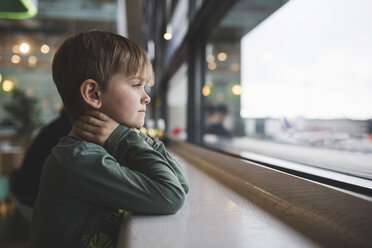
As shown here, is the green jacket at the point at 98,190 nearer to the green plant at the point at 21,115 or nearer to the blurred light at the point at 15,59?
the green plant at the point at 21,115

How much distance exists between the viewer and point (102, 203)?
73cm

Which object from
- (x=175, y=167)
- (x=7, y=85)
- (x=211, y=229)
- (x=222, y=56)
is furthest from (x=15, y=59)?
(x=211, y=229)

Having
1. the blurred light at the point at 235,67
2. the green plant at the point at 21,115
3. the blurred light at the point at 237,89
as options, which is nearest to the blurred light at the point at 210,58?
the blurred light at the point at 235,67

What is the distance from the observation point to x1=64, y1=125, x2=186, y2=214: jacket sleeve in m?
0.69

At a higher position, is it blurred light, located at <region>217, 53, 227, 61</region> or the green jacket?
blurred light, located at <region>217, 53, 227, 61</region>

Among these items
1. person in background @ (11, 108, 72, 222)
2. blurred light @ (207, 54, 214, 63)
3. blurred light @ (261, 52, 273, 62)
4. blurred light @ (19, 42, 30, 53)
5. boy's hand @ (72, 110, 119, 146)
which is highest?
blurred light @ (19, 42, 30, 53)

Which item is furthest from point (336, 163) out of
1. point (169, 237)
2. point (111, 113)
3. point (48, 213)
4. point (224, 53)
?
point (224, 53)

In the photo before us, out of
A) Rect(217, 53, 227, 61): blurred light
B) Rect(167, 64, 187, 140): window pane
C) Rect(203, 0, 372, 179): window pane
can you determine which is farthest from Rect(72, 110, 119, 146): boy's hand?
Rect(167, 64, 187, 140): window pane

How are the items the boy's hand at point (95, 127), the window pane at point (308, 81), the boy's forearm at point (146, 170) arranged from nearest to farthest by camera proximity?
the boy's forearm at point (146, 170)
the boy's hand at point (95, 127)
the window pane at point (308, 81)

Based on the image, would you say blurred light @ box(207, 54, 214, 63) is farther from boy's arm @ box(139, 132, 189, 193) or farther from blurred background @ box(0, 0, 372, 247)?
boy's arm @ box(139, 132, 189, 193)

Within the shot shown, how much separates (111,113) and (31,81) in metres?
9.03

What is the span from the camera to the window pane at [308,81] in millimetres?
909

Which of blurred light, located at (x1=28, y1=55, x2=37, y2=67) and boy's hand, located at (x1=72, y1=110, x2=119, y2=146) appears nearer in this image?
boy's hand, located at (x1=72, y1=110, x2=119, y2=146)

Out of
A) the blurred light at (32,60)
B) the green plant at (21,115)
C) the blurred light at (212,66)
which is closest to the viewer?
the blurred light at (212,66)
